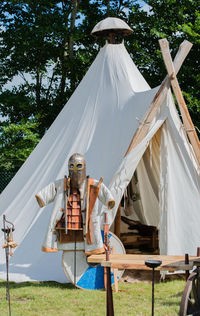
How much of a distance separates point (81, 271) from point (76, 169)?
1221 mm

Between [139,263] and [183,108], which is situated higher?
[183,108]

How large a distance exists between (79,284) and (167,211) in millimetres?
1438

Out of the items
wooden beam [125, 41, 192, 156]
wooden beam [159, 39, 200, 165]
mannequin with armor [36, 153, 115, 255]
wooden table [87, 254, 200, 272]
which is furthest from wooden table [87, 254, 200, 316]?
wooden beam [159, 39, 200, 165]

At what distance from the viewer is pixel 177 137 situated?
6.35 metres

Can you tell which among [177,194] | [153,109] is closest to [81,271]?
[177,194]

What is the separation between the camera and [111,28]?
26.9 feet

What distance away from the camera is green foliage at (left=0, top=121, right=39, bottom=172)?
13.7 meters

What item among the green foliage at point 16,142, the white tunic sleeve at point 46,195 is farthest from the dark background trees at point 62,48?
the white tunic sleeve at point 46,195

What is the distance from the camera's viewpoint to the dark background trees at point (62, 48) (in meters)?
14.9

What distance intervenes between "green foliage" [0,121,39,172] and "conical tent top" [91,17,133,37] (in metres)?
5.85

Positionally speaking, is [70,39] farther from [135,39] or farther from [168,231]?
[168,231]

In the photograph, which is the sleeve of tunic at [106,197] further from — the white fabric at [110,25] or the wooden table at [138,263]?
the white fabric at [110,25]

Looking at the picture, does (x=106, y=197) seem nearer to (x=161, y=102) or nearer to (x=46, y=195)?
(x=46, y=195)

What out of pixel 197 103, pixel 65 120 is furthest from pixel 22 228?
pixel 197 103
